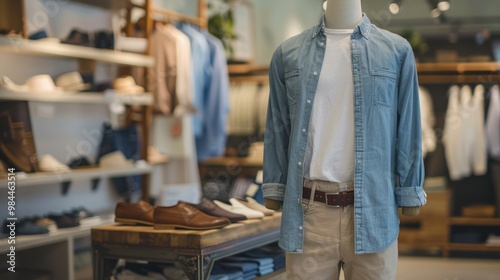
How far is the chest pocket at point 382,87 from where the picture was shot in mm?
2203

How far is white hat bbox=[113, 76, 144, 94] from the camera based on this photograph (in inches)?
190

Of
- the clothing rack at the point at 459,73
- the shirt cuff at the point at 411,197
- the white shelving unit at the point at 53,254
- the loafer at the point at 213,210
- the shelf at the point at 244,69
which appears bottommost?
the white shelving unit at the point at 53,254

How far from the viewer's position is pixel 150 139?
5.43 metres

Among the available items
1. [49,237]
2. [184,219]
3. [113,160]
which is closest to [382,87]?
[184,219]

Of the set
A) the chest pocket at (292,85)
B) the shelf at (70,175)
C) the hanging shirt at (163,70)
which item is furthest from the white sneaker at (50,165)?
the chest pocket at (292,85)

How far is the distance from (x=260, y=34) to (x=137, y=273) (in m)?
3.68

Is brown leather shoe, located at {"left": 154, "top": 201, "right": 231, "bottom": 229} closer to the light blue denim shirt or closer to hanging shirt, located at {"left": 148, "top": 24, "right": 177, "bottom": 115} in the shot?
the light blue denim shirt

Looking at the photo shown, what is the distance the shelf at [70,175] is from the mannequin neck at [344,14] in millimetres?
2130

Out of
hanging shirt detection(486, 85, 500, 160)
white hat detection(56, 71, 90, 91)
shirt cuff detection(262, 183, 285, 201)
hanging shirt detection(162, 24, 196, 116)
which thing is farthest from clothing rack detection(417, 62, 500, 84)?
shirt cuff detection(262, 183, 285, 201)

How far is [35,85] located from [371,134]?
Result: 2.50 meters

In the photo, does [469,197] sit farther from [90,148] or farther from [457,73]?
[90,148]

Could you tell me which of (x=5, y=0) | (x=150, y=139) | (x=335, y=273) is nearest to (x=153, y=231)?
(x=335, y=273)

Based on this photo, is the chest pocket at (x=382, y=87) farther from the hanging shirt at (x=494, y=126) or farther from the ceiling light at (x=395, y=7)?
the hanging shirt at (x=494, y=126)

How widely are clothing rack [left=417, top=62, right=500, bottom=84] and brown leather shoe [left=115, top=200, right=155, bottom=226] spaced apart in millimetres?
3699
